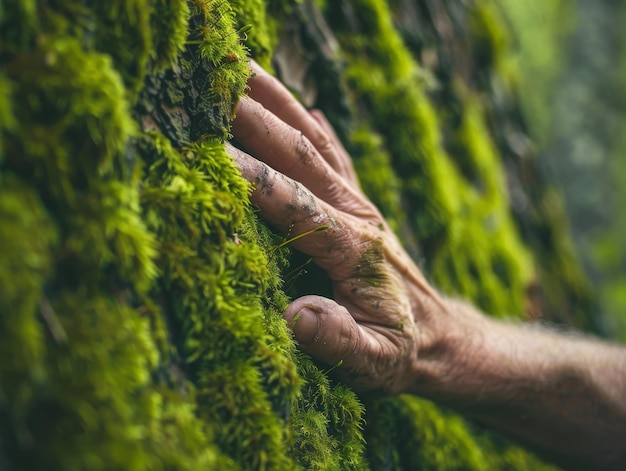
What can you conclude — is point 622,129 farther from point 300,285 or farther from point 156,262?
point 156,262

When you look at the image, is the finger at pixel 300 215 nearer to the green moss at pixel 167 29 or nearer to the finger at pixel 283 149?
the finger at pixel 283 149

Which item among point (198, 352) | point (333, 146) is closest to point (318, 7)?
point (333, 146)

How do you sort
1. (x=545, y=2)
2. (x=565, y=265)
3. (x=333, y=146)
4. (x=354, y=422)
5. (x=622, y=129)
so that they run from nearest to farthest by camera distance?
(x=354, y=422) → (x=333, y=146) → (x=565, y=265) → (x=622, y=129) → (x=545, y=2)

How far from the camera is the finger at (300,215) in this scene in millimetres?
1448

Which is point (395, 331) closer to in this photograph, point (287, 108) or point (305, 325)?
point (305, 325)

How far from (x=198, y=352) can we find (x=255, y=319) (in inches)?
5.6

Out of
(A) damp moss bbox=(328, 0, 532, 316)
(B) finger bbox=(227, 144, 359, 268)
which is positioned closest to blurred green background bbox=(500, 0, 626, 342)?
(A) damp moss bbox=(328, 0, 532, 316)

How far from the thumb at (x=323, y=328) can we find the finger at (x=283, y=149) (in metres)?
0.36

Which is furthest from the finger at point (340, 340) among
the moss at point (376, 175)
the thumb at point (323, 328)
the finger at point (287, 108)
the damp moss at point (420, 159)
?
the damp moss at point (420, 159)

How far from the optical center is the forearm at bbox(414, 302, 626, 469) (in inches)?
80.8

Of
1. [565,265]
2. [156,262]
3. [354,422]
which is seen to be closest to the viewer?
[156,262]

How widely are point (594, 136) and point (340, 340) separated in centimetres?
753

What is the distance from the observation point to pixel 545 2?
31.7 ft

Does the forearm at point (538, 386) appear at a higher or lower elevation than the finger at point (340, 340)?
lower
